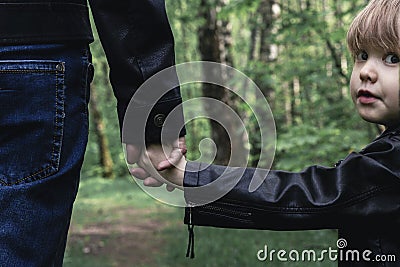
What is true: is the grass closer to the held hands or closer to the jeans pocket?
the held hands

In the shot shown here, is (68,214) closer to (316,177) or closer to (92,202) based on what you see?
(316,177)

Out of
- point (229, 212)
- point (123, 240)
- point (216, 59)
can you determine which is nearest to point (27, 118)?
point (229, 212)

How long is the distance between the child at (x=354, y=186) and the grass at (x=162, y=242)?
2.73 m

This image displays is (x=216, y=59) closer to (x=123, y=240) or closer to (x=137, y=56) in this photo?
(x=123, y=240)

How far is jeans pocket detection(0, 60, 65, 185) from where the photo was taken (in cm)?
190

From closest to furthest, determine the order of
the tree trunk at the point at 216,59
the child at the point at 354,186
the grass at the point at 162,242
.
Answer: the child at the point at 354,186, the grass at the point at 162,242, the tree trunk at the point at 216,59

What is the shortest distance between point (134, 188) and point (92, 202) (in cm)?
277

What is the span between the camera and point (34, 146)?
6.32 feet

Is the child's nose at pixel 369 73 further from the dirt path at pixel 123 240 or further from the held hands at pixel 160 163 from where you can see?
the dirt path at pixel 123 240

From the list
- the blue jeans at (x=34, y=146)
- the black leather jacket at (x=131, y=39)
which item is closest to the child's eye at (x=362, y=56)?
the black leather jacket at (x=131, y=39)

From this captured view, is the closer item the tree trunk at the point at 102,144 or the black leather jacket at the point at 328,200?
the black leather jacket at the point at 328,200

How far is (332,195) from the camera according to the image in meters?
2.01

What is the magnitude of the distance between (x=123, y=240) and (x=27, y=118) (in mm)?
5615

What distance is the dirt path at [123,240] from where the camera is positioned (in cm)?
620
